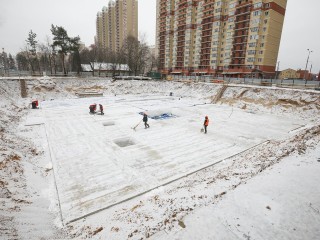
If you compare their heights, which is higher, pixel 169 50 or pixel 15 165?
pixel 169 50

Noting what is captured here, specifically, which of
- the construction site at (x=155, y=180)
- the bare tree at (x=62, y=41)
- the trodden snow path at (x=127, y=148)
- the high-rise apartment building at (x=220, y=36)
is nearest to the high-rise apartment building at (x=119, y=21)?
the high-rise apartment building at (x=220, y=36)

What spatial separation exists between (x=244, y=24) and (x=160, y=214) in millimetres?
62635

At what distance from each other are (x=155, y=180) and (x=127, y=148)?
3.91 meters

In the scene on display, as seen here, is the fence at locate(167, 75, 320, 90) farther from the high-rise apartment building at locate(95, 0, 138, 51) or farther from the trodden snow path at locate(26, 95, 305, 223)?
the high-rise apartment building at locate(95, 0, 138, 51)

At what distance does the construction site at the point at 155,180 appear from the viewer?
191 inches

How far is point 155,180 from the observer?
330 inches

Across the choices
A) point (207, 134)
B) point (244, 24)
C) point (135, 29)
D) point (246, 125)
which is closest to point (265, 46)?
point (244, 24)

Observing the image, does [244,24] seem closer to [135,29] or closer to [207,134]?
[207,134]

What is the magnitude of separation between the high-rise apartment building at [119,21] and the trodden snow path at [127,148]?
340 ft

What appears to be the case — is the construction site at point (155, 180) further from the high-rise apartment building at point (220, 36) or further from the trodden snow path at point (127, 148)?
the high-rise apartment building at point (220, 36)

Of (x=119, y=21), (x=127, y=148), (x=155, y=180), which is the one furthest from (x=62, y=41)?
(x=119, y=21)

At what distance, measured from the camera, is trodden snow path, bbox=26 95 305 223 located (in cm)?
764

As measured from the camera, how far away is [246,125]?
17641mm

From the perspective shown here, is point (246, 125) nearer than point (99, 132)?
No
